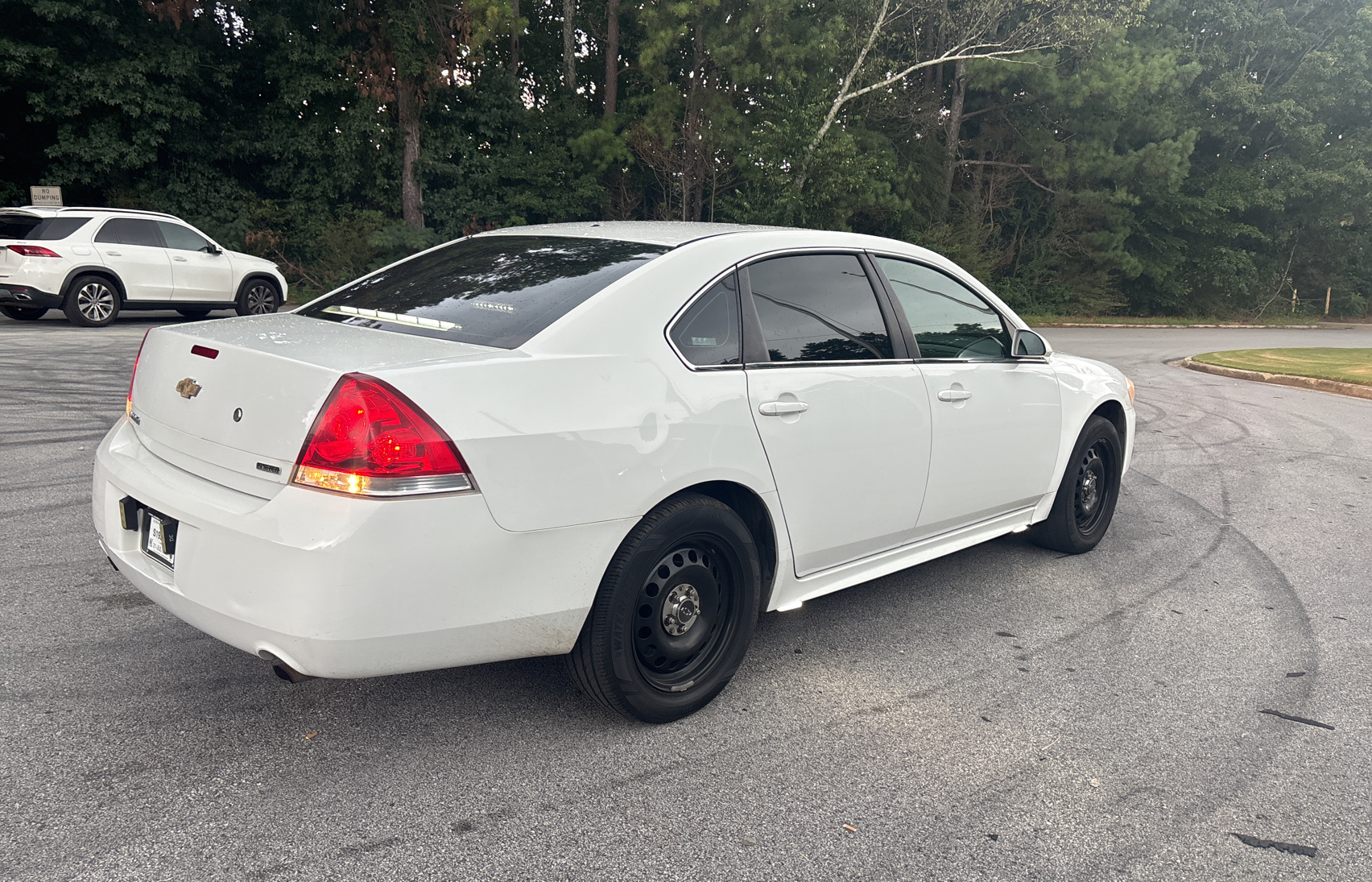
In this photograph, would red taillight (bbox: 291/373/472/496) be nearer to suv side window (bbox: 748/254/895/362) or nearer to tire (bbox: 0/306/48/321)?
suv side window (bbox: 748/254/895/362)

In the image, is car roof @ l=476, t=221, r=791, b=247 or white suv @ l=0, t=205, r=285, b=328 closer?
car roof @ l=476, t=221, r=791, b=247

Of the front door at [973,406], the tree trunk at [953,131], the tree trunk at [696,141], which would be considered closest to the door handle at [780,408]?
the front door at [973,406]

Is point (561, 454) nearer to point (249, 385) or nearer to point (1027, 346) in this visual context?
point (249, 385)

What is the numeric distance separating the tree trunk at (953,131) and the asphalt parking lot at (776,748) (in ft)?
93.2

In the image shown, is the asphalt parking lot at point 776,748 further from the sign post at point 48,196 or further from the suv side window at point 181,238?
the sign post at point 48,196

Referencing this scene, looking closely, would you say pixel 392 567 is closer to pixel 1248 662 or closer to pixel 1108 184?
pixel 1248 662

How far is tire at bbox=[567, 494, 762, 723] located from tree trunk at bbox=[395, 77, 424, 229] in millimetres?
23618

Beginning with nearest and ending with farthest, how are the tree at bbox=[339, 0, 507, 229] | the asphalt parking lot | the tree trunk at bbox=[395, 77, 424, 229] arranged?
the asphalt parking lot < the tree at bbox=[339, 0, 507, 229] < the tree trunk at bbox=[395, 77, 424, 229]

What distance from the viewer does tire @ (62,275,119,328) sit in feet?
47.2

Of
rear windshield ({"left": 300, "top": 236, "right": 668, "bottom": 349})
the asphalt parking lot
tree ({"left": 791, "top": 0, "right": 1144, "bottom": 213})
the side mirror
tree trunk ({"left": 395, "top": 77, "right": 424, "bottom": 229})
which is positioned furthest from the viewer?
tree ({"left": 791, "top": 0, "right": 1144, "bottom": 213})

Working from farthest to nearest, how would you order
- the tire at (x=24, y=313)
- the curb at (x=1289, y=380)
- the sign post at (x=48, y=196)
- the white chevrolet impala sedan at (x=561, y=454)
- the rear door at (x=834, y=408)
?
the sign post at (x=48, y=196), the tire at (x=24, y=313), the curb at (x=1289, y=380), the rear door at (x=834, y=408), the white chevrolet impala sedan at (x=561, y=454)

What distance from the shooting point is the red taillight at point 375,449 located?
2639 mm

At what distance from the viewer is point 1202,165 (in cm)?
3797

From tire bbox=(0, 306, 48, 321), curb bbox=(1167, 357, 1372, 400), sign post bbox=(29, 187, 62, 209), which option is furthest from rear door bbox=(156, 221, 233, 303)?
curb bbox=(1167, 357, 1372, 400)
